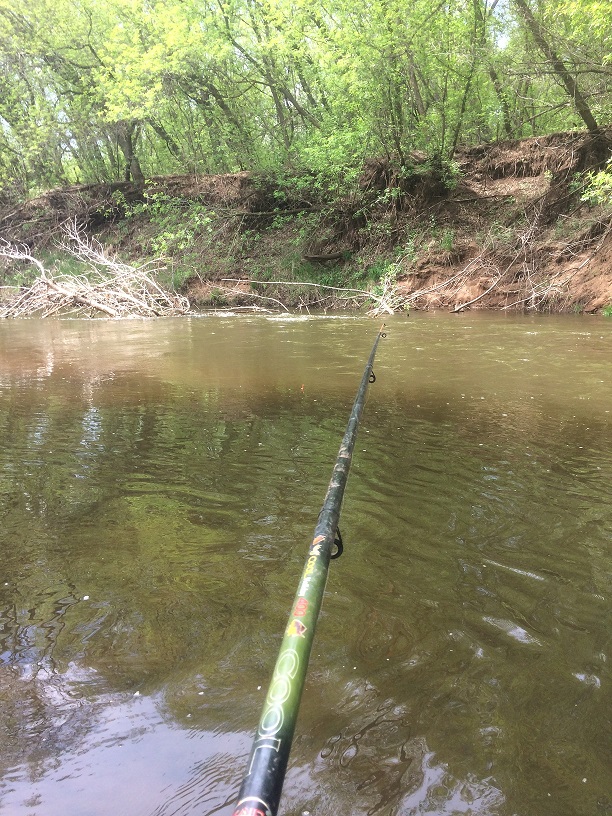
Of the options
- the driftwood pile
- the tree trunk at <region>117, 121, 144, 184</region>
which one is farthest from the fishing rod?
the tree trunk at <region>117, 121, 144, 184</region>

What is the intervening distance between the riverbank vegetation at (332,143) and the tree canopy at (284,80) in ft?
0.30

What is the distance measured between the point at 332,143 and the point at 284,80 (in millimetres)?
5922

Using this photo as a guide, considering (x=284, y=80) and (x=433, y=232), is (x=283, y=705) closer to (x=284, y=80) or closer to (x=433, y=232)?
(x=433, y=232)

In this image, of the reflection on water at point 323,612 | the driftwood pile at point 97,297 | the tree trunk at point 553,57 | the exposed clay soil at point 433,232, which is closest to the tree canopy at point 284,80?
the tree trunk at point 553,57

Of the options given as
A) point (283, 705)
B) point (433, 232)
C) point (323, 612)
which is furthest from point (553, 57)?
point (283, 705)

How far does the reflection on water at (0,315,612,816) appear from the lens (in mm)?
1467

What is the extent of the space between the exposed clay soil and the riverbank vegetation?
0.07 meters

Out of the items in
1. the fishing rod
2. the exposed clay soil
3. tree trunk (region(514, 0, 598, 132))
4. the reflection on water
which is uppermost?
tree trunk (region(514, 0, 598, 132))

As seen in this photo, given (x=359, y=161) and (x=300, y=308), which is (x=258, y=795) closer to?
(x=300, y=308)

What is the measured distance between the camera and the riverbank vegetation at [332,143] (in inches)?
612

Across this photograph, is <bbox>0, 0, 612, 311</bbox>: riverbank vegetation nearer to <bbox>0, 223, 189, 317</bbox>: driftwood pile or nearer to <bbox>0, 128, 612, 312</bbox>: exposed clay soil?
<bbox>0, 128, 612, 312</bbox>: exposed clay soil

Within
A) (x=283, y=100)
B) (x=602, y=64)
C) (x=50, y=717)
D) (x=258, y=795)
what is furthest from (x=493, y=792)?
(x=283, y=100)

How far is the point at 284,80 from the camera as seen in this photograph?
22.5 m

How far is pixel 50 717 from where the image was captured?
1688mm
